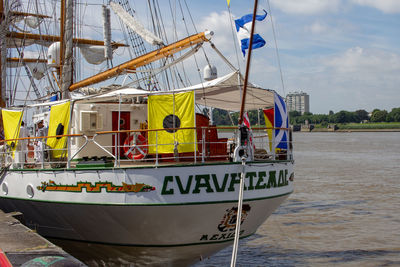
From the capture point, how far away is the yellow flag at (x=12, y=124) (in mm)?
15273

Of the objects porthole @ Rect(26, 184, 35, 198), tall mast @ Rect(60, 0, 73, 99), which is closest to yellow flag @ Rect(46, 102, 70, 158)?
porthole @ Rect(26, 184, 35, 198)

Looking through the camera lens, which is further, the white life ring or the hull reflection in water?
the hull reflection in water

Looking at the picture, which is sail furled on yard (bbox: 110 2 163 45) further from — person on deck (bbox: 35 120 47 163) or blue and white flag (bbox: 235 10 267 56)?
blue and white flag (bbox: 235 10 267 56)

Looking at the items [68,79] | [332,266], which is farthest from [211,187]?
[68,79]

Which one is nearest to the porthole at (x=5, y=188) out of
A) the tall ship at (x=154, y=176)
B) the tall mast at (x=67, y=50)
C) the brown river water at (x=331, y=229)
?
the tall ship at (x=154, y=176)

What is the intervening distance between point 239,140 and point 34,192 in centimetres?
602

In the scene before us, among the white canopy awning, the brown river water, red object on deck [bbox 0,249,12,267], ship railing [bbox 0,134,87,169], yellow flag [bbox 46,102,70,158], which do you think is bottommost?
the brown river water

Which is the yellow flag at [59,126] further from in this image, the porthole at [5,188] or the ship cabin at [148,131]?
the porthole at [5,188]

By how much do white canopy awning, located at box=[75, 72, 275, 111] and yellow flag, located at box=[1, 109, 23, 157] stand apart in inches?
121

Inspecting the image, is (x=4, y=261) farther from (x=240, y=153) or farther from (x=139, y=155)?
(x=240, y=153)

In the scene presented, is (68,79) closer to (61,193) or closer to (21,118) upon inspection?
(21,118)

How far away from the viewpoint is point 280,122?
1352 centimetres

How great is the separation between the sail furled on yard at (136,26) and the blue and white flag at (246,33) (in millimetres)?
6057

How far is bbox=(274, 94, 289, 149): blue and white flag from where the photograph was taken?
13184 millimetres
